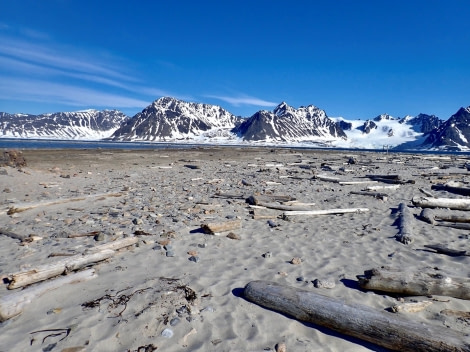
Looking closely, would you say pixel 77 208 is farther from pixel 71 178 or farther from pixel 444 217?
pixel 444 217

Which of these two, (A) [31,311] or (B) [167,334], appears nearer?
(B) [167,334]

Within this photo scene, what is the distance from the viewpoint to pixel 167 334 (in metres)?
4.04

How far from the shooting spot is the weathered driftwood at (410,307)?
448 cm

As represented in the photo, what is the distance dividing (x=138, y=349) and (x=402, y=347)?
331 centimetres

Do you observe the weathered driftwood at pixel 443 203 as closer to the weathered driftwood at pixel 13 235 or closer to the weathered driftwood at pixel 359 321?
the weathered driftwood at pixel 359 321

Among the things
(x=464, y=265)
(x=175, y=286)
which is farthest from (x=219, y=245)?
(x=464, y=265)

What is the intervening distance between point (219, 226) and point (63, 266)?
3948 millimetres

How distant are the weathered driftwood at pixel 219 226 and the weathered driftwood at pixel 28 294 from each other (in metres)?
3.21

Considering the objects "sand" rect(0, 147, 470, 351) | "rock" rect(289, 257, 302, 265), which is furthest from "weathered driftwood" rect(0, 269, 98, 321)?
"rock" rect(289, 257, 302, 265)

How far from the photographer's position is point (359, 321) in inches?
155

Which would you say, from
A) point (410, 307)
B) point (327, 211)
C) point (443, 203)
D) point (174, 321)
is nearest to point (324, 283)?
point (410, 307)

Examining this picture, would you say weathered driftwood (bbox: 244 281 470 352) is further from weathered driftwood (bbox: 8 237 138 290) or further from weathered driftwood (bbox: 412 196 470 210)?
weathered driftwood (bbox: 412 196 470 210)

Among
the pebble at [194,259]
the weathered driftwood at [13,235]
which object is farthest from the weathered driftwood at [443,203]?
the weathered driftwood at [13,235]

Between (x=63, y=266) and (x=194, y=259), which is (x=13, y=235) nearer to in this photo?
(x=63, y=266)
